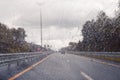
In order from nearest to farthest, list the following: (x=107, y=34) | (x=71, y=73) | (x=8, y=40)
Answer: (x=71, y=73)
(x=107, y=34)
(x=8, y=40)

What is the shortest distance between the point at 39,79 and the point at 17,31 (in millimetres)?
146356

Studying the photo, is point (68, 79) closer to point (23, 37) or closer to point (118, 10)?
point (118, 10)

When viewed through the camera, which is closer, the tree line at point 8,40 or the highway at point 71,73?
the highway at point 71,73

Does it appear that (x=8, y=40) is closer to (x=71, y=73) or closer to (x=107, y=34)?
(x=107, y=34)

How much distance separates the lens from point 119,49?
6881 centimetres

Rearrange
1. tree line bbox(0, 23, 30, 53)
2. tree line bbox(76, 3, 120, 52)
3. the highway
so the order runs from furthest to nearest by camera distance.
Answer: tree line bbox(0, 23, 30, 53) → tree line bbox(76, 3, 120, 52) → the highway

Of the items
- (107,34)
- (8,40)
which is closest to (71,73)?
(107,34)

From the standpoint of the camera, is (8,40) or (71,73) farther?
(8,40)

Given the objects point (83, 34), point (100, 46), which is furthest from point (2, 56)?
point (83, 34)

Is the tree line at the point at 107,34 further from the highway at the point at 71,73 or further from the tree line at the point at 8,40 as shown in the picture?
the highway at the point at 71,73

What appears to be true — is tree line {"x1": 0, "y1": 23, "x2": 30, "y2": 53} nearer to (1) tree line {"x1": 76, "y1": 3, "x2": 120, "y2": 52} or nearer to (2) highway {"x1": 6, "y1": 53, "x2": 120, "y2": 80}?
(1) tree line {"x1": 76, "y1": 3, "x2": 120, "y2": 52}

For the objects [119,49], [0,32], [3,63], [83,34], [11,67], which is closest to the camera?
[3,63]

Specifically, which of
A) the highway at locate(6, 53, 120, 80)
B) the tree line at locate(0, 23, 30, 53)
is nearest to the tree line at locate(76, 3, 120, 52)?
the tree line at locate(0, 23, 30, 53)

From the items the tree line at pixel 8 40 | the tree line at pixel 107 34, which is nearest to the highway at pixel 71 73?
the tree line at pixel 107 34
